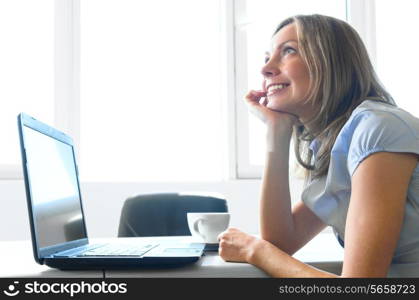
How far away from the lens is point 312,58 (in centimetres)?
111

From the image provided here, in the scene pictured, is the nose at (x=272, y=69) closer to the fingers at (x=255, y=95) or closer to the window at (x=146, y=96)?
the fingers at (x=255, y=95)

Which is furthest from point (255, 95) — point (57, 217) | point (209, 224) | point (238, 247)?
point (57, 217)

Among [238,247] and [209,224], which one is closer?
[238,247]

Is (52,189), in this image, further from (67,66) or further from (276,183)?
(67,66)

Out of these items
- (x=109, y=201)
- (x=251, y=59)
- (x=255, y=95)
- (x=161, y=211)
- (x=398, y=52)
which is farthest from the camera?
(x=398, y=52)

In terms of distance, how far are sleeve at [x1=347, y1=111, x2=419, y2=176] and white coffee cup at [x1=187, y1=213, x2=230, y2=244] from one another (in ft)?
1.13

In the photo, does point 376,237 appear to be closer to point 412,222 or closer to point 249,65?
point 412,222

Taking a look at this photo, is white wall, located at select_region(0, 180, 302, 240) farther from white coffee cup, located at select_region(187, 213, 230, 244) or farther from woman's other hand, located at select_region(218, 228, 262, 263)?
woman's other hand, located at select_region(218, 228, 262, 263)

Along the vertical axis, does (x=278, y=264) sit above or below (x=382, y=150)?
below

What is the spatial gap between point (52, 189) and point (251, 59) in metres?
2.36

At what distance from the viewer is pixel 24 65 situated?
2852 mm

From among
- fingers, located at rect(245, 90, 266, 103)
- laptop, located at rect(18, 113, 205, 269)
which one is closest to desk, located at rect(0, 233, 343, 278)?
laptop, located at rect(18, 113, 205, 269)

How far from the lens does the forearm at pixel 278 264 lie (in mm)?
820

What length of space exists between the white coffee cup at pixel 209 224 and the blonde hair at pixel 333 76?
0.24 meters
